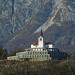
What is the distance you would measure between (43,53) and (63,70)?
3681 cm

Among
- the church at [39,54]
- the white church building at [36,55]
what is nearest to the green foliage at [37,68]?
the white church building at [36,55]

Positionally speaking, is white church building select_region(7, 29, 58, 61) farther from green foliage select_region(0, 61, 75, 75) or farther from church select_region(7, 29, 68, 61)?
green foliage select_region(0, 61, 75, 75)

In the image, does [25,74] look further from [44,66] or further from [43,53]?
[43,53]

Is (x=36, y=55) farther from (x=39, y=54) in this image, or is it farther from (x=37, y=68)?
(x=37, y=68)

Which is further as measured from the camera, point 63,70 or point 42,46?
point 42,46

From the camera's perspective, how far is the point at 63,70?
439ft

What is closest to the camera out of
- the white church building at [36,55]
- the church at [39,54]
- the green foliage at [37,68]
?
the green foliage at [37,68]

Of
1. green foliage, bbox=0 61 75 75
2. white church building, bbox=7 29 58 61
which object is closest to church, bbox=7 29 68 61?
white church building, bbox=7 29 58 61

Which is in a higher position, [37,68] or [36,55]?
[36,55]

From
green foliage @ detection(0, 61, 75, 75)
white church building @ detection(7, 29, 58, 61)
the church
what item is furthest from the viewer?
the church

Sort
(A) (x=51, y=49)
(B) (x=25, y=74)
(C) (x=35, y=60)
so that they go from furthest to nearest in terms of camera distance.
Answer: (A) (x=51, y=49), (C) (x=35, y=60), (B) (x=25, y=74)

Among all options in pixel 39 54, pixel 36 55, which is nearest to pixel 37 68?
pixel 39 54

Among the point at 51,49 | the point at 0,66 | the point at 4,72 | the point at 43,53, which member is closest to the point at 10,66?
the point at 0,66

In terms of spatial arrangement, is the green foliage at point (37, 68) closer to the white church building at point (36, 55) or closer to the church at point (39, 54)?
the white church building at point (36, 55)
